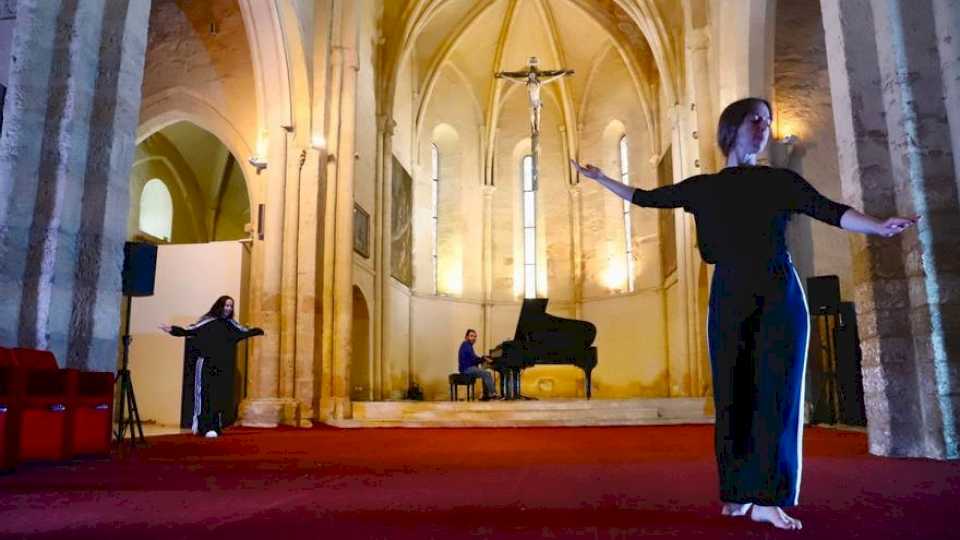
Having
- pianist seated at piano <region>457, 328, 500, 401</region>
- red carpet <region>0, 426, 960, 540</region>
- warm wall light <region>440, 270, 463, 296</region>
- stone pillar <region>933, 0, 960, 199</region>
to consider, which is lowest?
red carpet <region>0, 426, 960, 540</region>

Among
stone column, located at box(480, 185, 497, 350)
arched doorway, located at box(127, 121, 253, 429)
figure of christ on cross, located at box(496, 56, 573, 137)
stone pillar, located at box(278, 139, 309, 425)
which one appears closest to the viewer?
arched doorway, located at box(127, 121, 253, 429)

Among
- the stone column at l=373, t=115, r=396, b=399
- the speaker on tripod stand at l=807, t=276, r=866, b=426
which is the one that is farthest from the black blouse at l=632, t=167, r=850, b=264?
the stone column at l=373, t=115, r=396, b=399

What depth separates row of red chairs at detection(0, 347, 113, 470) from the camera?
490cm

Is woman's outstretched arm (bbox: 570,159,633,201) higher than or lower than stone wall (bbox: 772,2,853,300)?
lower

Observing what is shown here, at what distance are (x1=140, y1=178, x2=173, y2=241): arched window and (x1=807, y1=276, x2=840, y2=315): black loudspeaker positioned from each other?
13.8m

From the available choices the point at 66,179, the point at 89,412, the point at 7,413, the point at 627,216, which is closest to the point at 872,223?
the point at 7,413

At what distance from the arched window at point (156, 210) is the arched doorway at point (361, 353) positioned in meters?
5.26

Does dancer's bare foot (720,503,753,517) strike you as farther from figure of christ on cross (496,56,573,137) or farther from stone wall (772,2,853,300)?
figure of christ on cross (496,56,573,137)

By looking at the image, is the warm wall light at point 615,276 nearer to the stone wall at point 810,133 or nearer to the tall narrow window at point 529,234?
the tall narrow window at point 529,234

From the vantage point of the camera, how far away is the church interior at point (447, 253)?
4.07 metres

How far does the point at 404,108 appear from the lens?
2020 cm

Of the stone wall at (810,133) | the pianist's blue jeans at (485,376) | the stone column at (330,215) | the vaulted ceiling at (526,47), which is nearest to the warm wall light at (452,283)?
the vaulted ceiling at (526,47)

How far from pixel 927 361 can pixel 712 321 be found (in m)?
3.56

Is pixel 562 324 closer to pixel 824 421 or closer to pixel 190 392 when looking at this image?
pixel 824 421
